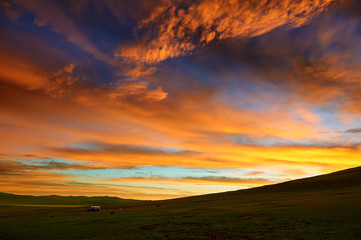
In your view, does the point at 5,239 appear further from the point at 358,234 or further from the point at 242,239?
the point at 358,234

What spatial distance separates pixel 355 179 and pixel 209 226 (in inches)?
4382

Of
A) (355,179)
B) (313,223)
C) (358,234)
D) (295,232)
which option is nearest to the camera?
(358,234)

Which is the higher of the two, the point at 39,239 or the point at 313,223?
the point at 313,223

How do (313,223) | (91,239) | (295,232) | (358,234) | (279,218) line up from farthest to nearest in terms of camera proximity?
(279,218) < (313,223) < (91,239) < (295,232) < (358,234)

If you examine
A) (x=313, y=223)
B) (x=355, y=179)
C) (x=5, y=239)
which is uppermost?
(x=355, y=179)

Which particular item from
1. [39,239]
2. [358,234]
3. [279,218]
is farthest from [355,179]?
[39,239]

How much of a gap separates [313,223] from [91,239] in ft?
110

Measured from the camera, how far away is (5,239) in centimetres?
4053

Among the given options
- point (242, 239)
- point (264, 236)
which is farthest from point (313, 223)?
point (242, 239)

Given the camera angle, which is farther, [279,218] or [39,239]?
[279,218]

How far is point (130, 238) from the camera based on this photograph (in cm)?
3469

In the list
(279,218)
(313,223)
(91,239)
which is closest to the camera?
(91,239)

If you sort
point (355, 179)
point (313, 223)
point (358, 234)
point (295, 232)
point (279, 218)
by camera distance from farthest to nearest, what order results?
point (355, 179) → point (279, 218) → point (313, 223) → point (295, 232) → point (358, 234)

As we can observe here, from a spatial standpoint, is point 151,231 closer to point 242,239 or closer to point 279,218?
Result: point 242,239
